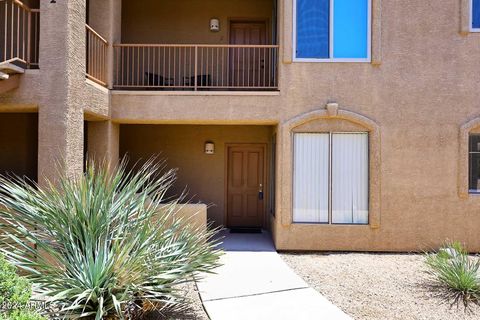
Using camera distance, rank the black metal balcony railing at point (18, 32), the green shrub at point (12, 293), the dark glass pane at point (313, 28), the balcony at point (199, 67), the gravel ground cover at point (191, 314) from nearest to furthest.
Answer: the green shrub at point (12, 293) → the gravel ground cover at point (191, 314) → the black metal balcony railing at point (18, 32) → the dark glass pane at point (313, 28) → the balcony at point (199, 67)

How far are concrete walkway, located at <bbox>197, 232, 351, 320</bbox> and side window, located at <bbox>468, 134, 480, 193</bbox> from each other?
16.4 feet

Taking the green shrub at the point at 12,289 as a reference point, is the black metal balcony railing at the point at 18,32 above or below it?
above

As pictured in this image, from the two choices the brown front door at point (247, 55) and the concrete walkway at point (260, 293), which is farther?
the brown front door at point (247, 55)

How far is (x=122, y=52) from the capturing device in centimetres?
1134

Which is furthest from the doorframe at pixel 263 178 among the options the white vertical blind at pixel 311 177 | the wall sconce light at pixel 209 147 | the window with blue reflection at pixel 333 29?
the window with blue reflection at pixel 333 29

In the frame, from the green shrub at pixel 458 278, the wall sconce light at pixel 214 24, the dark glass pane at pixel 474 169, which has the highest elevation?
the wall sconce light at pixel 214 24

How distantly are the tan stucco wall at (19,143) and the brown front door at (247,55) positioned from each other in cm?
567

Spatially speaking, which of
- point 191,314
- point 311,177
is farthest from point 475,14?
point 191,314

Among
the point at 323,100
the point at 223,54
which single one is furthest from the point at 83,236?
the point at 223,54

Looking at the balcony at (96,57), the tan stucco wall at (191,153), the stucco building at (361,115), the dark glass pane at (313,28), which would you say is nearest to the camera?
the balcony at (96,57)

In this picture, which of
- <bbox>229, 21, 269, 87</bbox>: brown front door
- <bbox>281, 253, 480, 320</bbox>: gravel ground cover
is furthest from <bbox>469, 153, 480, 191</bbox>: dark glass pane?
<bbox>229, 21, 269, 87</bbox>: brown front door

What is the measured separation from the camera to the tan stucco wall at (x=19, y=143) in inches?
434

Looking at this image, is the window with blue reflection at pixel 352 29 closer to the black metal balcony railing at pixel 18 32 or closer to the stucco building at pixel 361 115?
the stucco building at pixel 361 115

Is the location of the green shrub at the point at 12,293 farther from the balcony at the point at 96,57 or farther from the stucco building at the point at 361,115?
the stucco building at the point at 361,115
